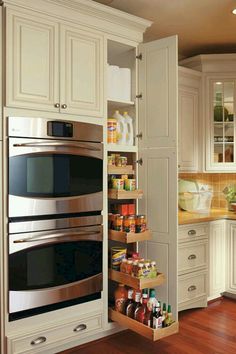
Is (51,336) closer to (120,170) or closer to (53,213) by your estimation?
(53,213)

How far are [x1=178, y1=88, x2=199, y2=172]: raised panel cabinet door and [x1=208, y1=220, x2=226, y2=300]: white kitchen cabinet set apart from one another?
641 mm

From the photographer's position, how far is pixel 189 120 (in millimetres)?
3869

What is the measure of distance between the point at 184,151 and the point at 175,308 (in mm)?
1582

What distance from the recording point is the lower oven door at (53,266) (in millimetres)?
2381

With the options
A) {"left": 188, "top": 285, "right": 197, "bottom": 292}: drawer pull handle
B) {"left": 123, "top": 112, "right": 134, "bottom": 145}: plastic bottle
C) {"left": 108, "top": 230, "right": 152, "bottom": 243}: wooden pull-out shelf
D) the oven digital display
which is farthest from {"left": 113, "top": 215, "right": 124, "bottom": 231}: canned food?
{"left": 188, "top": 285, "right": 197, "bottom": 292}: drawer pull handle

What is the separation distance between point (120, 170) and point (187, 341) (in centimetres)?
133

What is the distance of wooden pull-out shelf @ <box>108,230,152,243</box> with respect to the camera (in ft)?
9.03

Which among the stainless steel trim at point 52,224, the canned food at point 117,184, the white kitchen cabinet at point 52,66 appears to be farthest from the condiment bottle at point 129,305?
the white kitchen cabinet at point 52,66

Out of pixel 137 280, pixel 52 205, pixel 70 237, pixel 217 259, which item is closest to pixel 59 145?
pixel 52 205

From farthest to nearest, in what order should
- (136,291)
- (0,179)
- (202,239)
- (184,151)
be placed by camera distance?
1. (184,151)
2. (202,239)
3. (136,291)
4. (0,179)

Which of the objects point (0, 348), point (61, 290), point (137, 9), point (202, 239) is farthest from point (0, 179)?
point (202, 239)

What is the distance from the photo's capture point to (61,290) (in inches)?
101

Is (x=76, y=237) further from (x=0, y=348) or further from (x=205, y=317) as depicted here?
(x=205, y=317)

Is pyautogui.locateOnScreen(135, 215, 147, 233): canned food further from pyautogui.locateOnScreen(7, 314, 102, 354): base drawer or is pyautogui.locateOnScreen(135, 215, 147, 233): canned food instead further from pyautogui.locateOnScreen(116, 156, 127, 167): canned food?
pyautogui.locateOnScreen(7, 314, 102, 354): base drawer
